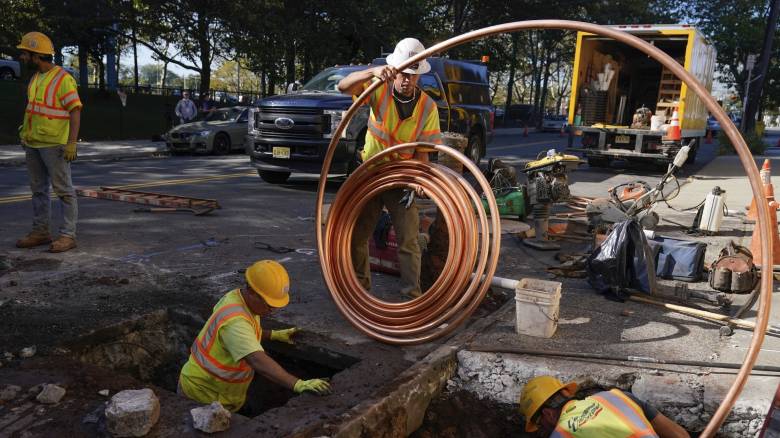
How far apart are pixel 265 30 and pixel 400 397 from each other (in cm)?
2410

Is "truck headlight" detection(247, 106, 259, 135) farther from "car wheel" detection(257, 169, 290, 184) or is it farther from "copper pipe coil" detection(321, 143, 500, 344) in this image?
"copper pipe coil" detection(321, 143, 500, 344)

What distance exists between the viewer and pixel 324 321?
4.64m

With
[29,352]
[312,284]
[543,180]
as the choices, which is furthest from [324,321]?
[543,180]

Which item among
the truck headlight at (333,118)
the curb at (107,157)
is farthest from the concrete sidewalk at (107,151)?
the truck headlight at (333,118)

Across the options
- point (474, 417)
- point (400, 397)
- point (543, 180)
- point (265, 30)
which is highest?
point (265, 30)

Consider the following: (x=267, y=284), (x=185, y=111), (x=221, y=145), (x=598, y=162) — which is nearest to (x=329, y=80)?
(x=221, y=145)

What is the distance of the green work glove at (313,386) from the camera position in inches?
131

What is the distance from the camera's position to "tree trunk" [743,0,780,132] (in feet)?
69.8

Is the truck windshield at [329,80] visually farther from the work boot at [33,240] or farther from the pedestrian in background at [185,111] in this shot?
the pedestrian in background at [185,111]

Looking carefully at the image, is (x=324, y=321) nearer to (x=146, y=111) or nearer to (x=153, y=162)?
(x=153, y=162)

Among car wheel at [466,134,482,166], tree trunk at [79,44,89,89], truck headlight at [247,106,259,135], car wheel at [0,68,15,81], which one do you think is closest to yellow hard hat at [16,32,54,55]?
truck headlight at [247,106,259,135]

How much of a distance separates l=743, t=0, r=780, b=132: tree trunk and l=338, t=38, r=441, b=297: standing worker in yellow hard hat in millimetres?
20875

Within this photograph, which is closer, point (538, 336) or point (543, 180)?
point (538, 336)

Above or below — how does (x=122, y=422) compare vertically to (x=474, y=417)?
above
